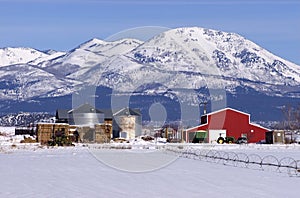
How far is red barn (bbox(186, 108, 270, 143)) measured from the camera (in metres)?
66.9

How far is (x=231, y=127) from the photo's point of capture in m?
67.6

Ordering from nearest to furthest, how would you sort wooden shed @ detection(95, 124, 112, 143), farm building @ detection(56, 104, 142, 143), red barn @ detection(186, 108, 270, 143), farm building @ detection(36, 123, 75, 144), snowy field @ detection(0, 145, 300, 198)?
snowy field @ detection(0, 145, 300, 198) → farm building @ detection(36, 123, 75, 144) → wooden shed @ detection(95, 124, 112, 143) → farm building @ detection(56, 104, 142, 143) → red barn @ detection(186, 108, 270, 143)

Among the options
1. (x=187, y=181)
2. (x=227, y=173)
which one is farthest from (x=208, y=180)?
(x=227, y=173)

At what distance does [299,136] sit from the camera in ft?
203

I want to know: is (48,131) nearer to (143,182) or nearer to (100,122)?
(100,122)

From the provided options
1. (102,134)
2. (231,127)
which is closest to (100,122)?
(231,127)

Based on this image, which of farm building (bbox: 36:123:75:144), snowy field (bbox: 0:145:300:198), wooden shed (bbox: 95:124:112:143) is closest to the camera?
snowy field (bbox: 0:145:300:198)

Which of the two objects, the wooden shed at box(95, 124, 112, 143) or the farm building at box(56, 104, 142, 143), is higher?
the farm building at box(56, 104, 142, 143)

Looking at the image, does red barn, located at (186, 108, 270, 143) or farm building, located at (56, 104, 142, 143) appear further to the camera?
red barn, located at (186, 108, 270, 143)

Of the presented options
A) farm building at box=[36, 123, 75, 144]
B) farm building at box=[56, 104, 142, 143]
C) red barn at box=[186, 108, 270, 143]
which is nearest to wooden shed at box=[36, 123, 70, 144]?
farm building at box=[36, 123, 75, 144]

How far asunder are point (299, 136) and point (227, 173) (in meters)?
43.5

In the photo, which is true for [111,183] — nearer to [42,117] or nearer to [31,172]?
[31,172]

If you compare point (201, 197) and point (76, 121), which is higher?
point (76, 121)

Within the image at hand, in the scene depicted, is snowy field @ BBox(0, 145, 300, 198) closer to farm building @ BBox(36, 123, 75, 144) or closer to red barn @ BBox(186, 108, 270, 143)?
farm building @ BBox(36, 123, 75, 144)
